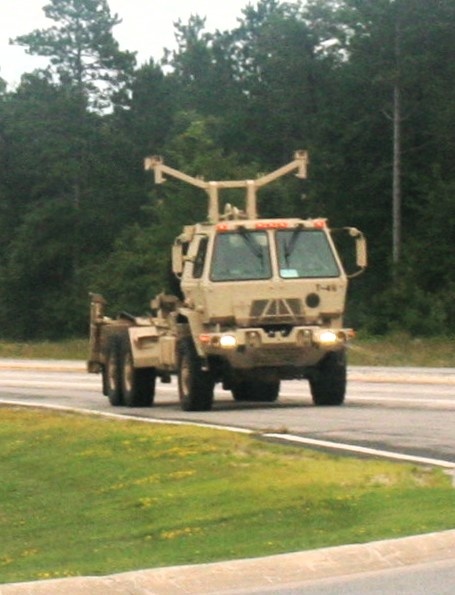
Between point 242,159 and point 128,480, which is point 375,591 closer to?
point 128,480


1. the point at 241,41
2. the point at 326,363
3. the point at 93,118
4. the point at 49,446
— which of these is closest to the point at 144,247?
the point at 93,118

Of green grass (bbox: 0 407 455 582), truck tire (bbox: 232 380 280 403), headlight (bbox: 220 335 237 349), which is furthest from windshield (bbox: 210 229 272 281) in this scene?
green grass (bbox: 0 407 455 582)

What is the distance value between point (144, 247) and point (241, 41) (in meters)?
41.4

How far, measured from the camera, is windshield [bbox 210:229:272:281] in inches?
971

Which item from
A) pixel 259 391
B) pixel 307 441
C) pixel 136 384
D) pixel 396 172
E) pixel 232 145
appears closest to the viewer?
pixel 307 441

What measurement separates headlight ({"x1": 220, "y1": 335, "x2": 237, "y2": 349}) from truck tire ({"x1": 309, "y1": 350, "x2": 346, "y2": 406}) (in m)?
1.41

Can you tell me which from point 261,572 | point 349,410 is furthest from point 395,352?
point 261,572

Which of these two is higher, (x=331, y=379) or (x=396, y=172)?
(x=396, y=172)

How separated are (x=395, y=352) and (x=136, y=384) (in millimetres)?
20841

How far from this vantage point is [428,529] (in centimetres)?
1144

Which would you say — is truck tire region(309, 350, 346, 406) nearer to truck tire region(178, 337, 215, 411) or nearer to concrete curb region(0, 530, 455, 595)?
truck tire region(178, 337, 215, 411)

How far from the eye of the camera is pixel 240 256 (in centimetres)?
2480

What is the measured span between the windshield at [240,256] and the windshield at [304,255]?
21 centimetres

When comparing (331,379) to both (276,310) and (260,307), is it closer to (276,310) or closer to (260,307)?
(276,310)
